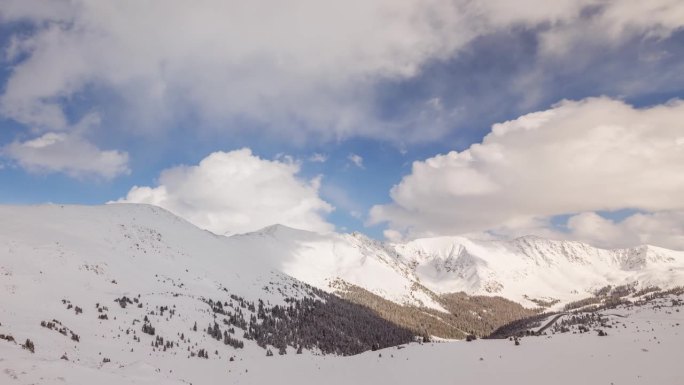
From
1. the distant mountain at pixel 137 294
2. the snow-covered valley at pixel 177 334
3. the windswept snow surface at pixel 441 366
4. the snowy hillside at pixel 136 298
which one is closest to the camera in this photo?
the windswept snow surface at pixel 441 366

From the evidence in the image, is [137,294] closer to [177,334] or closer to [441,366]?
[177,334]

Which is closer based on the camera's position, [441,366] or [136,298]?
[441,366]

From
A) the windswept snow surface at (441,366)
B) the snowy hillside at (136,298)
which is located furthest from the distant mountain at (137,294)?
the windswept snow surface at (441,366)

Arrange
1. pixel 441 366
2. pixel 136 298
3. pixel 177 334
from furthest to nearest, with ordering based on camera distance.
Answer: pixel 136 298 < pixel 177 334 < pixel 441 366

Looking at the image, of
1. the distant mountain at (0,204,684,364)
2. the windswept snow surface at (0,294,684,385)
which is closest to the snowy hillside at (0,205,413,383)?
the distant mountain at (0,204,684,364)

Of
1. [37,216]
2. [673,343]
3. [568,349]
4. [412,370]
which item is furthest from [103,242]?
[673,343]

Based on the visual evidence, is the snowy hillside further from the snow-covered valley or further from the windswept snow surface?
the windswept snow surface

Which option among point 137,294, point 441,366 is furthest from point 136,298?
point 441,366

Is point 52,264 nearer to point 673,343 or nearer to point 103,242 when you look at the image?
point 103,242

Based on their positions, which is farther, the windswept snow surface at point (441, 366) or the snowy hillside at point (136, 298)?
the snowy hillside at point (136, 298)

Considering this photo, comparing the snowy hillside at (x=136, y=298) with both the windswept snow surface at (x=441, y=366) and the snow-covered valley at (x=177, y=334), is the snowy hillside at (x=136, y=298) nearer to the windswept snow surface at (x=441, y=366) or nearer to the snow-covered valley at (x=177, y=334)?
the snow-covered valley at (x=177, y=334)

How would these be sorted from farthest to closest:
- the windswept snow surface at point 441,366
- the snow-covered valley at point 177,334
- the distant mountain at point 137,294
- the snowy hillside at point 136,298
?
the distant mountain at point 137,294, the snowy hillside at point 136,298, the snow-covered valley at point 177,334, the windswept snow surface at point 441,366

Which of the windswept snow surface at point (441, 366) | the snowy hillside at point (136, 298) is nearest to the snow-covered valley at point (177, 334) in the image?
the windswept snow surface at point (441, 366)

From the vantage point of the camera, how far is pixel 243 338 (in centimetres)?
7394
